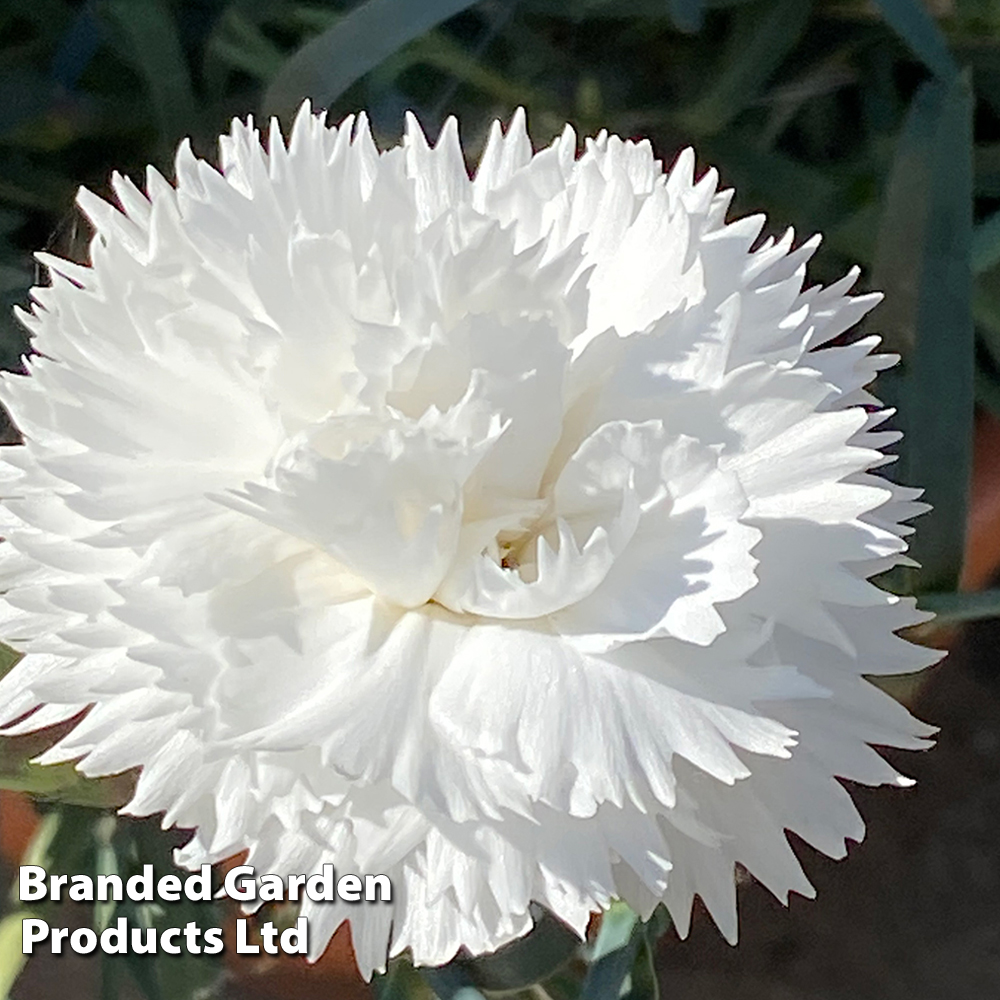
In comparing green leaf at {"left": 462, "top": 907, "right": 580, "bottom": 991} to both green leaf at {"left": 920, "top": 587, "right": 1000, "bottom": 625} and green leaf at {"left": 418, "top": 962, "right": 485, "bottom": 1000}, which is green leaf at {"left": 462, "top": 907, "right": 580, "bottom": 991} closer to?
green leaf at {"left": 418, "top": 962, "right": 485, "bottom": 1000}

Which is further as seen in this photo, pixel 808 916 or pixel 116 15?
pixel 808 916

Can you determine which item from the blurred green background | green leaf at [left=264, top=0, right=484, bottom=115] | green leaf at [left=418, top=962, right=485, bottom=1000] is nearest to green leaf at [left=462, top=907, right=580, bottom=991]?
green leaf at [left=418, top=962, right=485, bottom=1000]

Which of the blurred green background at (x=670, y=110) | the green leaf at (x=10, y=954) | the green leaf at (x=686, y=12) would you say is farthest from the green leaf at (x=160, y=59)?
the green leaf at (x=10, y=954)

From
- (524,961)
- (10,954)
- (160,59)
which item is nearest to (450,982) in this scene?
(524,961)

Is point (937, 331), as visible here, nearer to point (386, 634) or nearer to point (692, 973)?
point (386, 634)

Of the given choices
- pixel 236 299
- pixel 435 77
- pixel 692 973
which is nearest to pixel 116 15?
pixel 435 77
